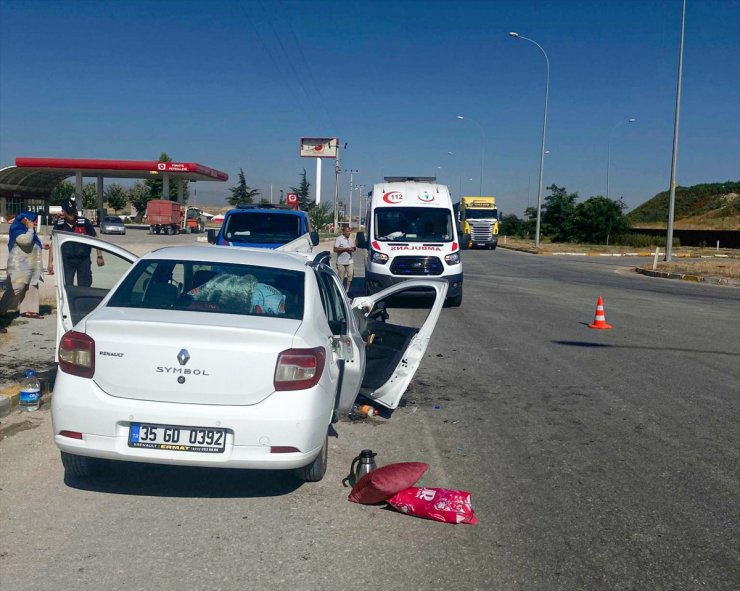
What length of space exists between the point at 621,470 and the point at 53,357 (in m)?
6.52

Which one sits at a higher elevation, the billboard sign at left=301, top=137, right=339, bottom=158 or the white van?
the billboard sign at left=301, top=137, right=339, bottom=158

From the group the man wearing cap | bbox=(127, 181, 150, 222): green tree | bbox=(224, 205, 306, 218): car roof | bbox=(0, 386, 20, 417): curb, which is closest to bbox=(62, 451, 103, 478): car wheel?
bbox=(0, 386, 20, 417): curb

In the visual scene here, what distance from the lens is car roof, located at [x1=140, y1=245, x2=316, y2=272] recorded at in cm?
584

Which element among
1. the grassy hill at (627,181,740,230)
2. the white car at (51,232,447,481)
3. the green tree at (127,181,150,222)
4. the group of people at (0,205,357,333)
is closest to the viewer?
the white car at (51,232,447,481)

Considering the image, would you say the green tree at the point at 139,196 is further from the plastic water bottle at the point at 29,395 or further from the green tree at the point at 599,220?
the plastic water bottle at the point at 29,395

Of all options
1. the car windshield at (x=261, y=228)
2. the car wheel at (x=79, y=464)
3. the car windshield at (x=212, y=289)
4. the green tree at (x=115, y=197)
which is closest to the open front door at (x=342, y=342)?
the car windshield at (x=212, y=289)

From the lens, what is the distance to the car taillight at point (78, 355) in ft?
15.9

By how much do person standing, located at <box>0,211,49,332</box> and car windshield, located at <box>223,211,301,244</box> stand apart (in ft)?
18.0

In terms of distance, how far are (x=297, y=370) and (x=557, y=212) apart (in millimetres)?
73704

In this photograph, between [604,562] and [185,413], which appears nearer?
[604,562]

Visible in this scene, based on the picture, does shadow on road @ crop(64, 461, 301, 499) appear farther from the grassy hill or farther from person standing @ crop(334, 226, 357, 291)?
the grassy hill

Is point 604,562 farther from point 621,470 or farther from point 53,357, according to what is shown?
point 53,357

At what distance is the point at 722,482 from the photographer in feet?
18.6

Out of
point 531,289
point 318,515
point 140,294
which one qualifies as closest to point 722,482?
point 318,515
